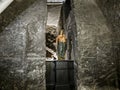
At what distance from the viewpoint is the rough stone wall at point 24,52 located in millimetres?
2096

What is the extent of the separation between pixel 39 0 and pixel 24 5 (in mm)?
230

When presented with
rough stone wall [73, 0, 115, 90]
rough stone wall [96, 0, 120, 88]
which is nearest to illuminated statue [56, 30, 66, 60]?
rough stone wall [73, 0, 115, 90]

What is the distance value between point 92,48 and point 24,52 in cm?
91

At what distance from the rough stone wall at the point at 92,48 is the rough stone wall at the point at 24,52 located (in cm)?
50

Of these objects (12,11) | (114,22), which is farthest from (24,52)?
(114,22)

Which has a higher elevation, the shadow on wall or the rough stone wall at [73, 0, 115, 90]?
the shadow on wall

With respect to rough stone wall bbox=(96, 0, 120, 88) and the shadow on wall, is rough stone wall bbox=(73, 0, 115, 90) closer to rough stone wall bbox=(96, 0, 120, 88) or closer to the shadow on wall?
rough stone wall bbox=(96, 0, 120, 88)

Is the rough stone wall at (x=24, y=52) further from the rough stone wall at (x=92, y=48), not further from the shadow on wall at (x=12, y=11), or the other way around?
the rough stone wall at (x=92, y=48)

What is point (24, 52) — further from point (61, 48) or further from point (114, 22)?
point (114, 22)

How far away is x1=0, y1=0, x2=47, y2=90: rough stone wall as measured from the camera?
6.88 ft

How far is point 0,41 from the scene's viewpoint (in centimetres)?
218

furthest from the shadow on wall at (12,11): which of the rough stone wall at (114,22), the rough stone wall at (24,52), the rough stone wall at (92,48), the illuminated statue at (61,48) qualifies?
the rough stone wall at (114,22)

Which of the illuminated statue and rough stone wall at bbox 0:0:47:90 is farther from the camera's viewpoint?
the illuminated statue

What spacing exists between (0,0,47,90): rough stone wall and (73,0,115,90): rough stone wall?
0.50 m
